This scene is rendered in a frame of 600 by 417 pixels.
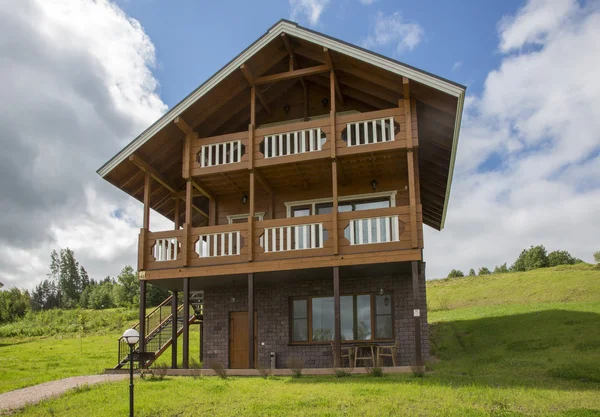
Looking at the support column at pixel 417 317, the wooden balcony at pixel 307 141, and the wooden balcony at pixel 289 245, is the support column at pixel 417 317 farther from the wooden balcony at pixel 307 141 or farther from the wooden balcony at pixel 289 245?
the wooden balcony at pixel 307 141

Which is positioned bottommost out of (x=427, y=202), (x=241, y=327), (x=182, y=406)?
(x=182, y=406)

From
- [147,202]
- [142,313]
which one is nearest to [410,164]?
[147,202]

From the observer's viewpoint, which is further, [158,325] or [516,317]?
[516,317]

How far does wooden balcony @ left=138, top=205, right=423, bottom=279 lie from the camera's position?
15734mm

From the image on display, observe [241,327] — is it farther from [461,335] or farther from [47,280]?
[47,280]

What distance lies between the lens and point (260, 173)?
1812 cm

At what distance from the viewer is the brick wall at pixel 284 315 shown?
1752cm

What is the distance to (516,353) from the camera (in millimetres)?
17141

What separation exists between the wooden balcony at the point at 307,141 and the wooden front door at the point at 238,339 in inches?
197

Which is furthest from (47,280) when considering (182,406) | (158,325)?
(182,406)

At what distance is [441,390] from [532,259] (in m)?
51.2

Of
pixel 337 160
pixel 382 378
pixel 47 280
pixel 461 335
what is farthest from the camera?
pixel 47 280

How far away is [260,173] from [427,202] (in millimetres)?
7193

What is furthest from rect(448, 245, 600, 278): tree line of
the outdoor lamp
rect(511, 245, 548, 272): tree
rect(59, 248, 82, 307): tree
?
rect(59, 248, 82, 307): tree
